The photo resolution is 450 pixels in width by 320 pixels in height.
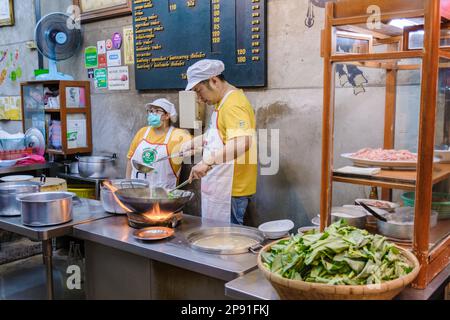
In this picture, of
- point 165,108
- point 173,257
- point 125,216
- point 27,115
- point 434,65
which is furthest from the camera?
point 27,115

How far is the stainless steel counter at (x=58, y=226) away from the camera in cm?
258

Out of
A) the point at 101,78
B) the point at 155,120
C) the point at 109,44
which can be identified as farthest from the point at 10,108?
the point at 155,120

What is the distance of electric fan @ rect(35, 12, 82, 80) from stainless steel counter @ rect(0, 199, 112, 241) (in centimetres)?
251

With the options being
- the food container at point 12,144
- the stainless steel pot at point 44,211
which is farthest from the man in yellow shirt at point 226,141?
the food container at point 12,144

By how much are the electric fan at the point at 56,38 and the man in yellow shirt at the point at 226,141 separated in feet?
8.07

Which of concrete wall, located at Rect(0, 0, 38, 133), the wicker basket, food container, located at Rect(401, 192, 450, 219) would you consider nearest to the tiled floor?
the wicker basket

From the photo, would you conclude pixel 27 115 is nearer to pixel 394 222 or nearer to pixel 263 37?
pixel 263 37

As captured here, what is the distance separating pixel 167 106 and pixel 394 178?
8.80 feet

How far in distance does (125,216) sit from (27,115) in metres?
3.32

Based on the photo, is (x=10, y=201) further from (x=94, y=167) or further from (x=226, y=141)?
(x=94, y=167)

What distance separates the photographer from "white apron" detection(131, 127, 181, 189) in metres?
4.10

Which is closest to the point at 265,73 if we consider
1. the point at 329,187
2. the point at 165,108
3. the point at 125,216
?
the point at 165,108

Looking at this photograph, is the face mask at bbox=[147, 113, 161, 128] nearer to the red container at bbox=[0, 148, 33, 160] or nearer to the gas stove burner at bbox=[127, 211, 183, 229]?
the gas stove burner at bbox=[127, 211, 183, 229]

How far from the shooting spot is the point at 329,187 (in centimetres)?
204
